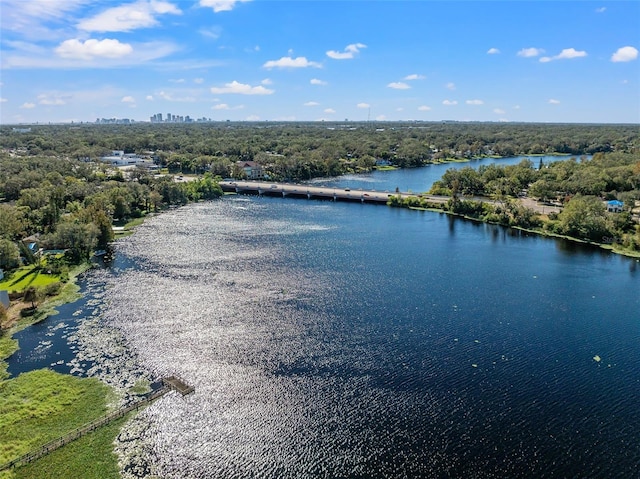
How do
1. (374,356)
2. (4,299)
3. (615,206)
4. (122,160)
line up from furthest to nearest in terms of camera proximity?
(122,160)
(615,206)
(4,299)
(374,356)

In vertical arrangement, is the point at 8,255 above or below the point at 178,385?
above

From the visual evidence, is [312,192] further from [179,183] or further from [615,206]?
[615,206]

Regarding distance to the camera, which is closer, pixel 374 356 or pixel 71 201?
pixel 374 356

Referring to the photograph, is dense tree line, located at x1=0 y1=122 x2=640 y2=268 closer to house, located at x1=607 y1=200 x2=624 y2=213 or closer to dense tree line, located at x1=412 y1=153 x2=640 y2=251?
dense tree line, located at x1=412 y1=153 x2=640 y2=251

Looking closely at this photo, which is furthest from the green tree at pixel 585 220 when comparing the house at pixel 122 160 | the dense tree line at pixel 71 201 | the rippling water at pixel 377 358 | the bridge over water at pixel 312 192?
the house at pixel 122 160

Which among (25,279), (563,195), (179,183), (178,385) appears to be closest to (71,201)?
(179,183)

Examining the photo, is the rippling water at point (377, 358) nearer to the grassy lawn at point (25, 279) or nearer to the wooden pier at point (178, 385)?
the wooden pier at point (178, 385)

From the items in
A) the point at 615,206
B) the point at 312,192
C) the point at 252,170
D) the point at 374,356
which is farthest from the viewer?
the point at 252,170

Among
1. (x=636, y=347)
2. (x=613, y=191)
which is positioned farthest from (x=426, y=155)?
(x=636, y=347)
